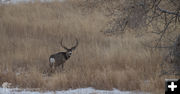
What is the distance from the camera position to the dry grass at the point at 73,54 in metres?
8.51

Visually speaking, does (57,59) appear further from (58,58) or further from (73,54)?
(73,54)

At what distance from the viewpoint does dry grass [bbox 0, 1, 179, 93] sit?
8.51 metres

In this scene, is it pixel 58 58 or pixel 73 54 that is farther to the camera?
pixel 73 54

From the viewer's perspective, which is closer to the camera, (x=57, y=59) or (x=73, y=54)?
(x=57, y=59)

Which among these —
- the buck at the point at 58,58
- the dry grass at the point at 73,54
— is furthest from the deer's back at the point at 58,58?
the dry grass at the point at 73,54

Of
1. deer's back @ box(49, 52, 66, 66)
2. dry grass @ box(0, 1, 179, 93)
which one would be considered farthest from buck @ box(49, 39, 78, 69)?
dry grass @ box(0, 1, 179, 93)

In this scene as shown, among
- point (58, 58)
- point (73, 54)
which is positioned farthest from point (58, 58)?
point (73, 54)

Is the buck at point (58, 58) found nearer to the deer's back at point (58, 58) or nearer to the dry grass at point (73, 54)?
the deer's back at point (58, 58)

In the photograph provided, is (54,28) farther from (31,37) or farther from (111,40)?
(111,40)

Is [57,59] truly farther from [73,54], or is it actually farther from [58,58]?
[73,54]

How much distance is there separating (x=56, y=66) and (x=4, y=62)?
2086mm

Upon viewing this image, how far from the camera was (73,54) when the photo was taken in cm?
1165

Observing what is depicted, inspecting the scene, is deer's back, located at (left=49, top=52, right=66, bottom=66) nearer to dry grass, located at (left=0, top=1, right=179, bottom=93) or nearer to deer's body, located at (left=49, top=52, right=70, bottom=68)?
deer's body, located at (left=49, top=52, right=70, bottom=68)

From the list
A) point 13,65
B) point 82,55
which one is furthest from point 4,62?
point 82,55
